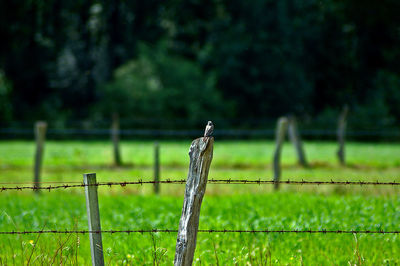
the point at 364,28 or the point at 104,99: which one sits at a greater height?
the point at 364,28

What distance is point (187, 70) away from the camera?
138 ft

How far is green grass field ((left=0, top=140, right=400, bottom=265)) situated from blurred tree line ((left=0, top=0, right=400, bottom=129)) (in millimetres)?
20137

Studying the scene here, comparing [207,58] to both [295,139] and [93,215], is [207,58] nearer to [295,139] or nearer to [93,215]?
[295,139]

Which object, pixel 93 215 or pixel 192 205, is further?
pixel 93 215

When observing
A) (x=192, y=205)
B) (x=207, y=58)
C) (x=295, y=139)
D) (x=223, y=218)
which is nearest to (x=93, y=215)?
(x=192, y=205)

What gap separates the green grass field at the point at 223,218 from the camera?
652cm

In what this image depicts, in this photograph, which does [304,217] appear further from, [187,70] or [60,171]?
[187,70]

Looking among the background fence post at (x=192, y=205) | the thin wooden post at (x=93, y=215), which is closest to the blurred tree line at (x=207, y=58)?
the thin wooden post at (x=93, y=215)

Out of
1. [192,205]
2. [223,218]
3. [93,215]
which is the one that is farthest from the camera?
[223,218]

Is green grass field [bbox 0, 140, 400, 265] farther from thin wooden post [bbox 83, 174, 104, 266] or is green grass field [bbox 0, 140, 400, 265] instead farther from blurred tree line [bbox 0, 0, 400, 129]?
blurred tree line [bbox 0, 0, 400, 129]

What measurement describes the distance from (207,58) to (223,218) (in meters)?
36.5

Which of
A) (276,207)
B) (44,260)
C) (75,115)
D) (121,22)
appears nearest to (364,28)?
(121,22)

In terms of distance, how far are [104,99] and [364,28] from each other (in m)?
23.4

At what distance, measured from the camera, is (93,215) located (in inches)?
208
